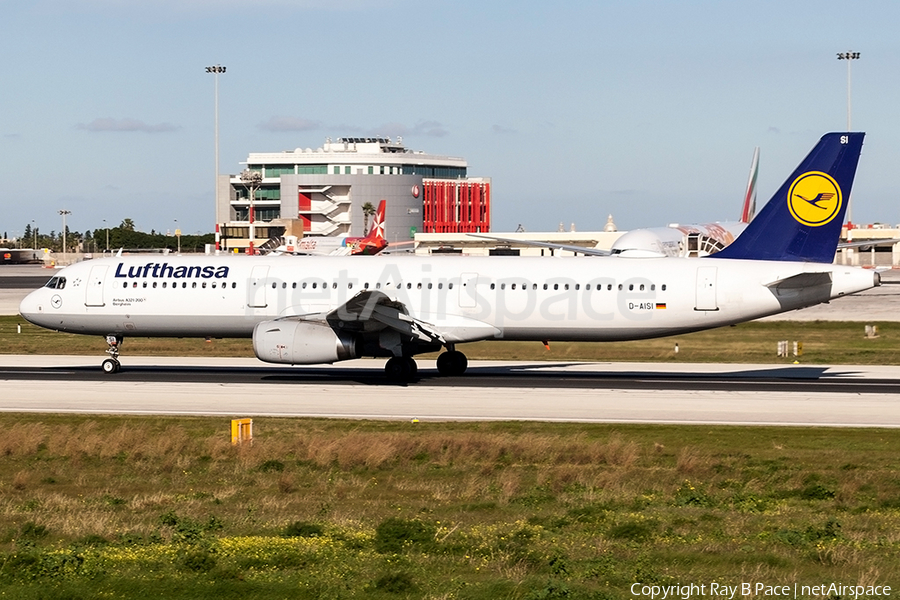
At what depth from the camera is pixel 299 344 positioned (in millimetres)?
35562

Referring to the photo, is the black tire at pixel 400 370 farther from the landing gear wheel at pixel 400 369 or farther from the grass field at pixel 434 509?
the grass field at pixel 434 509

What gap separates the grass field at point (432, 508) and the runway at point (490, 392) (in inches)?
81.6

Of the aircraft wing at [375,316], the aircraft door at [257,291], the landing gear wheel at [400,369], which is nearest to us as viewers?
the aircraft wing at [375,316]

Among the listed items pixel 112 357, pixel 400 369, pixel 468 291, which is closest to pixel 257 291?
pixel 400 369

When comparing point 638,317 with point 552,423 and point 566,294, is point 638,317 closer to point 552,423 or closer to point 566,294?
point 566,294

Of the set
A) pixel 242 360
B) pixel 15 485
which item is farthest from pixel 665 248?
pixel 15 485

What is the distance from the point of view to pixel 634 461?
76.7 ft

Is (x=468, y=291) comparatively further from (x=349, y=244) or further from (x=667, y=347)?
(x=349, y=244)

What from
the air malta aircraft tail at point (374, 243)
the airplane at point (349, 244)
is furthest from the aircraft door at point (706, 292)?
the air malta aircraft tail at point (374, 243)

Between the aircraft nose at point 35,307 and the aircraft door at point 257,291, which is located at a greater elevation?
the aircraft door at point 257,291

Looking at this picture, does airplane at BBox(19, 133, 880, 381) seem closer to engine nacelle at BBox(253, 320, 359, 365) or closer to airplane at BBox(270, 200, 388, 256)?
engine nacelle at BBox(253, 320, 359, 365)

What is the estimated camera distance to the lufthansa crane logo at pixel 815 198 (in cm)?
3569

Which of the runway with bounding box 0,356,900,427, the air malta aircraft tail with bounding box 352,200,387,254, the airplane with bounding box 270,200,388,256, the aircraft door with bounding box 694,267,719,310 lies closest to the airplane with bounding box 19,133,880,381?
the aircraft door with bounding box 694,267,719,310

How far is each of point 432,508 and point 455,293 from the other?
19689mm
